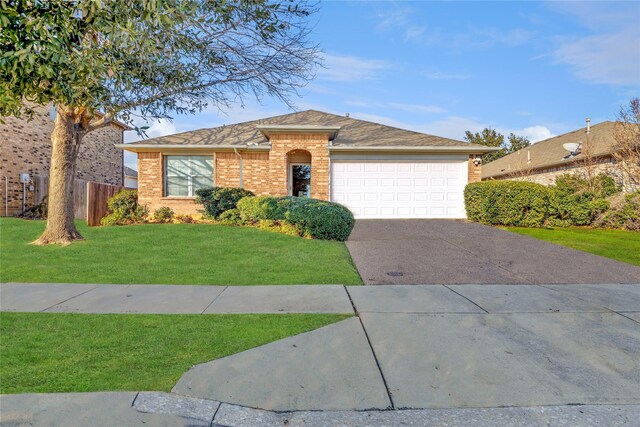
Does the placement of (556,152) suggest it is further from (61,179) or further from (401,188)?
(61,179)

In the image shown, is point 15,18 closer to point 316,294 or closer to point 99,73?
point 99,73

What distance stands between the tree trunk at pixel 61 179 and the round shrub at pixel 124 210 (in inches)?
142

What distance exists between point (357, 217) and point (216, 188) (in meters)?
5.85

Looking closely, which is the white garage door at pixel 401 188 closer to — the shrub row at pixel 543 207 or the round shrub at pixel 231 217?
the shrub row at pixel 543 207

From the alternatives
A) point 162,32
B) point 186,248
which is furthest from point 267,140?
point 162,32

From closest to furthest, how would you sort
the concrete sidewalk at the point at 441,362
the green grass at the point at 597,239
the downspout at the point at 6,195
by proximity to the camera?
the concrete sidewalk at the point at 441,362, the green grass at the point at 597,239, the downspout at the point at 6,195

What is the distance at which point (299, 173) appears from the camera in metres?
16.1

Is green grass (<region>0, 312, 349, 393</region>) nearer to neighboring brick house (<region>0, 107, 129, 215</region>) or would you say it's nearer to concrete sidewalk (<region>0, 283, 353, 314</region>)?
concrete sidewalk (<region>0, 283, 353, 314</region>)

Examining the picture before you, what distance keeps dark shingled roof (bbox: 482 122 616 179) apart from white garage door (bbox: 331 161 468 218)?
24.4ft

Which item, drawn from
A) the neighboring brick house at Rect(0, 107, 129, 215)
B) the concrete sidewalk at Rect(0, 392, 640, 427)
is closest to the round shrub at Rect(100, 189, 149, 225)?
the neighboring brick house at Rect(0, 107, 129, 215)

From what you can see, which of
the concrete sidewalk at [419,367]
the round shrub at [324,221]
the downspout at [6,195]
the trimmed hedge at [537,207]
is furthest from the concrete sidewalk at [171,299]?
the downspout at [6,195]

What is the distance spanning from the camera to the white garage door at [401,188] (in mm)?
15273

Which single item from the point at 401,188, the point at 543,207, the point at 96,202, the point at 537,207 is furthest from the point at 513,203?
the point at 96,202

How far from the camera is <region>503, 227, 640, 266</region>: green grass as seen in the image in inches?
369
